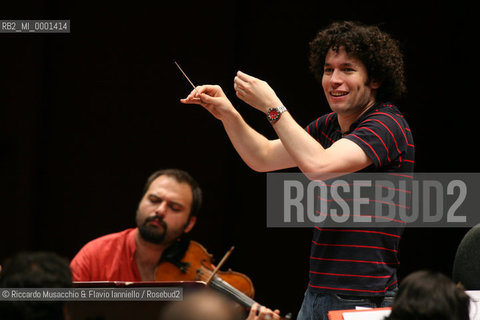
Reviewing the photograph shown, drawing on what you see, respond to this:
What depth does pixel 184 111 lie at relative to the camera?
3.74 m

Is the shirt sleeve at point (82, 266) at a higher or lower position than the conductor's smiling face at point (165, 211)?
lower

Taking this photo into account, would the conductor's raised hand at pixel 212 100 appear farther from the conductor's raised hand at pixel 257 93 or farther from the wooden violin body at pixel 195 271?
the wooden violin body at pixel 195 271

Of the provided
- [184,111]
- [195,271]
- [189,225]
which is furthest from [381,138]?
[184,111]

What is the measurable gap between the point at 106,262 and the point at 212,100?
1239mm

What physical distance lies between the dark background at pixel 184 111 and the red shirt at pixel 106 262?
0.72 metres

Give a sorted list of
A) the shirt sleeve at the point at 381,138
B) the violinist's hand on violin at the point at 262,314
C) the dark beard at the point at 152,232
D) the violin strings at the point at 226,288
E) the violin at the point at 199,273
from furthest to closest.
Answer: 1. the dark beard at the point at 152,232
2. the violin at the point at 199,273
3. the violin strings at the point at 226,288
4. the violinist's hand on violin at the point at 262,314
5. the shirt sleeve at the point at 381,138

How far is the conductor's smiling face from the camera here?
2.98 metres

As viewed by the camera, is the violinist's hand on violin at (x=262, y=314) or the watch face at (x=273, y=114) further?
the violinist's hand on violin at (x=262, y=314)

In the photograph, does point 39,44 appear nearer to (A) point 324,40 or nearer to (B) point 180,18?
(B) point 180,18

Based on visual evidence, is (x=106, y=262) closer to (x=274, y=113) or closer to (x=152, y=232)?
(x=152, y=232)

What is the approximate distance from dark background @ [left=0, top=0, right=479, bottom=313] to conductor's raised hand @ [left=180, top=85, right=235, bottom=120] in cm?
158

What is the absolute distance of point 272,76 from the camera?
3.69 meters

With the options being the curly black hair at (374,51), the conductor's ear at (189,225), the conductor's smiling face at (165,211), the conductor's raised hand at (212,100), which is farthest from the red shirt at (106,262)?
the curly black hair at (374,51)

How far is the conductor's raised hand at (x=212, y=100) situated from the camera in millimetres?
2031
